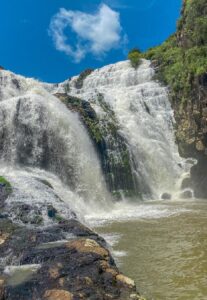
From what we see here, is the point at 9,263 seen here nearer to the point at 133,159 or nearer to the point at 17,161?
the point at 17,161

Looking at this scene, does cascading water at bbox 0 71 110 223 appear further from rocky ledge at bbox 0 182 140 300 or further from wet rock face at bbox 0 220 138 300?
wet rock face at bbox 0 220 138 300

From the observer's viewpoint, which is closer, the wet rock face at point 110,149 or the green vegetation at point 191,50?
the green vegetation at point 191,50

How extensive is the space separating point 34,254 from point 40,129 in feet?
60.3

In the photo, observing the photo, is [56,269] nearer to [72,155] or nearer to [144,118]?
[72,155]

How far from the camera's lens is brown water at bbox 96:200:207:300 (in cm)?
998

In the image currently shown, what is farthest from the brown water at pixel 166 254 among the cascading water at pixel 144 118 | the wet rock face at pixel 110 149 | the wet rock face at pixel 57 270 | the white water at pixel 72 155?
the cascading water at pixel 144 118

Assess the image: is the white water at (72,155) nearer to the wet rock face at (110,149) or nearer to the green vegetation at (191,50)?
the wet rock face at (110,149)

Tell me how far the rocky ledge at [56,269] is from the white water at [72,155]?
459cm

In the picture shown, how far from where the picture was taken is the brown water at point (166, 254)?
998 cm

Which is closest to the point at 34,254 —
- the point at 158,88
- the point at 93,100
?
the point at 93,100

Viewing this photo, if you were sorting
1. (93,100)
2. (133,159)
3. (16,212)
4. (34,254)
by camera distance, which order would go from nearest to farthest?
(34,254) < (16,212) < (133,159) < (93,100)

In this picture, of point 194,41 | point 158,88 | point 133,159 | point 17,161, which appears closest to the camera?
point 17,161

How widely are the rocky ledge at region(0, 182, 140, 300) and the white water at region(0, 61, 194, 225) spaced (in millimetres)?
4594

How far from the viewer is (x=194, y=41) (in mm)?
28766
